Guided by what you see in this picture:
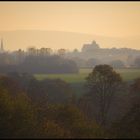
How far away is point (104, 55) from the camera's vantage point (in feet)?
105

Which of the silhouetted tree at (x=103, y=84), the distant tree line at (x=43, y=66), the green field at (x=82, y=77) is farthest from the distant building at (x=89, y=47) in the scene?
the silhouetted tree at (x=103, y=84)

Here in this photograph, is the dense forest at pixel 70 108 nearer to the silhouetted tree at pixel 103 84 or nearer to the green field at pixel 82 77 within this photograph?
the silhouetted tree at pixel 103 84

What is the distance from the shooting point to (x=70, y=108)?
20.0 meters

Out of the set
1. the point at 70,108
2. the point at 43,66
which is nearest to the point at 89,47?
the point at 43,66

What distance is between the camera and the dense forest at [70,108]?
18188 millimetres

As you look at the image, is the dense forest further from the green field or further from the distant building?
the distant building

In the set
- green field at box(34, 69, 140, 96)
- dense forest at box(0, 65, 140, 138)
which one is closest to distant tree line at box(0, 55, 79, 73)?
green field at box(34, 69, 140, 96)

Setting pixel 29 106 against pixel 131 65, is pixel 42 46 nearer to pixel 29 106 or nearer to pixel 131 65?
pixel 131 65

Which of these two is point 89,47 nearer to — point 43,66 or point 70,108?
point 43,66

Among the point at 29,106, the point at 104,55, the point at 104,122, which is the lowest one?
the point at 104,122

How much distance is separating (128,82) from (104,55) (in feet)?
17.7

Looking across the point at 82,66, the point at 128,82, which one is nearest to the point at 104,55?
the point at 82,66

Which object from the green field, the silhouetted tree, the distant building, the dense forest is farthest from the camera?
the distant building

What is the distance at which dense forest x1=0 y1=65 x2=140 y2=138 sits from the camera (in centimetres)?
1819
